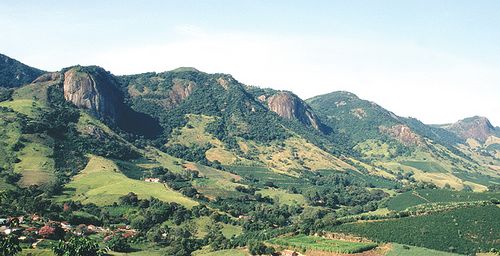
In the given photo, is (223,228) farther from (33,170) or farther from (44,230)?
(33,170)

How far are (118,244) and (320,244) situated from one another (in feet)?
175

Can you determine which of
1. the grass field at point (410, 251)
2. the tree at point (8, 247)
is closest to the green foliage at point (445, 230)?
the grass field at point (410, 251)

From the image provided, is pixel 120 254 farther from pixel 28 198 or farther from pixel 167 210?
pixel 28 198

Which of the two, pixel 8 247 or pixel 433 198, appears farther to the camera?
pixel 433 198

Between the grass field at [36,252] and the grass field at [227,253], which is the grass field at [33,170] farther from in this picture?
the grass field at [227,253]

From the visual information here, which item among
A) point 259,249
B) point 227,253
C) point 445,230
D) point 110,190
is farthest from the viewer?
point 110,190

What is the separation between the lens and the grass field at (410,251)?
4606 inches

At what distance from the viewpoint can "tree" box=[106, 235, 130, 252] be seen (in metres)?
129

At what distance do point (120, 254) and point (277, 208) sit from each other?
70.2 meters

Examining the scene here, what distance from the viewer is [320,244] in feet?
411

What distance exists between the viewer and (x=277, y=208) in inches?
7101

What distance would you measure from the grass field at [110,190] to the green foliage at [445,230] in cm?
6838

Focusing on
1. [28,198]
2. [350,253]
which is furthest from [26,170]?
[350,253]

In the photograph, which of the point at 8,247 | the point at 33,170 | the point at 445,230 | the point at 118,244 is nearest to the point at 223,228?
the point at 118,244
